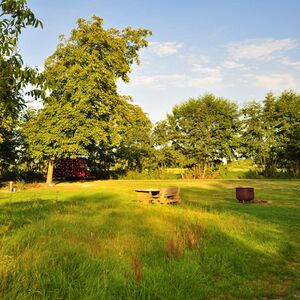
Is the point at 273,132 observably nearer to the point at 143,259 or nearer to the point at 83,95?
the point at 83,95

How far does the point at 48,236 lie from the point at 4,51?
4.28m

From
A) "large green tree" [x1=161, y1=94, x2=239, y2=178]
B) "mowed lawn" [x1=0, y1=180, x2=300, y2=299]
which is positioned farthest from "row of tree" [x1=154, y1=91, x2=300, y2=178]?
"mowed lawn" [x1=0, y1=180, x2=300, y2=299]

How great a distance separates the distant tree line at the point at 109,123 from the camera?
930cm

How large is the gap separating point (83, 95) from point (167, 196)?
1433 cm

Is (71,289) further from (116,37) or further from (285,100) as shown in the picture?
(285,100)

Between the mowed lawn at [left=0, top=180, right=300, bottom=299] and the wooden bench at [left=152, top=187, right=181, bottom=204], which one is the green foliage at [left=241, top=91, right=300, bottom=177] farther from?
the mowed lawn at [left=0, top=180, right=300, bottom=299]

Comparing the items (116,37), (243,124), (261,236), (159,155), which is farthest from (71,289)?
(243,124)

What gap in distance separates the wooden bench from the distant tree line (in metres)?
6.70

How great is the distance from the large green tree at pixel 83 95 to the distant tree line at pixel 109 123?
89 millimetres

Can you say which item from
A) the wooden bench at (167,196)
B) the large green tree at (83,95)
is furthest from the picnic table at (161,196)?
the large green tree at (83,95)

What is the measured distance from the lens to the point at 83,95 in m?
26.2

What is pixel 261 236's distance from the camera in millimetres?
8406

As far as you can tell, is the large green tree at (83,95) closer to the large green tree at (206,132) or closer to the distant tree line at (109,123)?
the distant tree line at (109,123)

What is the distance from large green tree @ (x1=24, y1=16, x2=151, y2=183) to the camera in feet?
87.1
